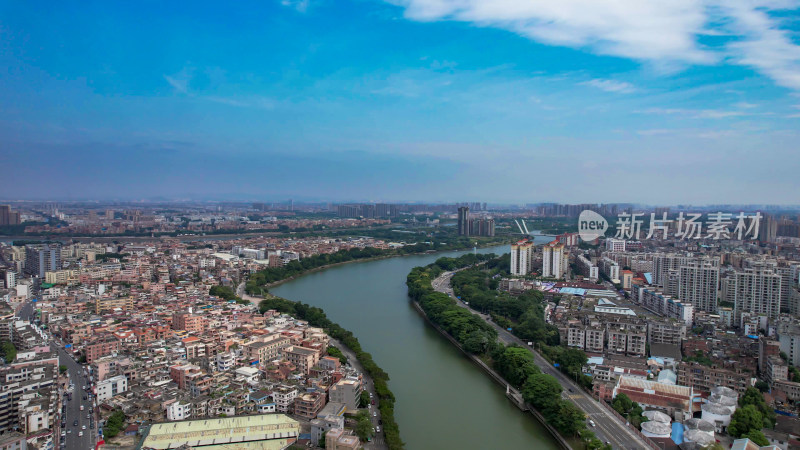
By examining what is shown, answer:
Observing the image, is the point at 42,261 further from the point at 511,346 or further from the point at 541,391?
the point at 541,391

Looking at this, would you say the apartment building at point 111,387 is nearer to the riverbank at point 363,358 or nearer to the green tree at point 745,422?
the riverbank at point 363,358

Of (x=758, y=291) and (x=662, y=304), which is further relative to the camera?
(x=662, y=304)

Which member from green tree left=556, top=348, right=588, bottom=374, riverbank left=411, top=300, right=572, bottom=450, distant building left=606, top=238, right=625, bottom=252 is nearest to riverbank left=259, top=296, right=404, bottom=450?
riverbank left=411, top=300, right=572, bottom=450

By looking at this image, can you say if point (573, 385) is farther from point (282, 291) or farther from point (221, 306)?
point (282, 291)

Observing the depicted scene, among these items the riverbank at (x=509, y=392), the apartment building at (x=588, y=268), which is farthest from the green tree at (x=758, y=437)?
the apartment building at (x=588, y=268)

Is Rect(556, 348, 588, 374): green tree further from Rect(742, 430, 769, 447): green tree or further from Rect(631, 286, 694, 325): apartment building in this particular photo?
Rect(631, 286, 694, 325): apartment building

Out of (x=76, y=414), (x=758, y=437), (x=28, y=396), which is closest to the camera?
(x=758, y=437)

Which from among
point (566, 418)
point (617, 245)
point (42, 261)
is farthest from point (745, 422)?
point (42, 261)
